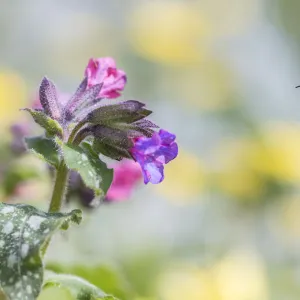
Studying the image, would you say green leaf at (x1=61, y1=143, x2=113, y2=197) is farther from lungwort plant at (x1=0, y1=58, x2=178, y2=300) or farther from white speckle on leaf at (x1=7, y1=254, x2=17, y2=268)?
white speckle on leaf at (x1=7, y1=254, x2=17, y2=268)

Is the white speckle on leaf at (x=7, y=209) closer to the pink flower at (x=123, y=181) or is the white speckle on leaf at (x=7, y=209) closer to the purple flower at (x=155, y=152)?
the purple flower at (x=155, y=152)

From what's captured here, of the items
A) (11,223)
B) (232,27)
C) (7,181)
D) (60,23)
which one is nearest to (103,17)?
(60,23)

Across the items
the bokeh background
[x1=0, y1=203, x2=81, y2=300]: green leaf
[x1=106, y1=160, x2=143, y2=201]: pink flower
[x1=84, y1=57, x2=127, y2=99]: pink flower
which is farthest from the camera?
the bokeh background

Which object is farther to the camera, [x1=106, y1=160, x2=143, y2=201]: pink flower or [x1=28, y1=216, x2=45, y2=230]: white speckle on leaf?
[x1=106, y1=160, x2=143, y2=201]: pink flower

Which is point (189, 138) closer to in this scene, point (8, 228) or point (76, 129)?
point (76, 129)

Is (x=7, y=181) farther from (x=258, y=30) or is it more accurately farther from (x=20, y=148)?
(x=258, y=30)

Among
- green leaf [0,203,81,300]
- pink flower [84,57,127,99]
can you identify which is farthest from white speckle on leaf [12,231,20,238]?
pink flower [84,57,127,99]
